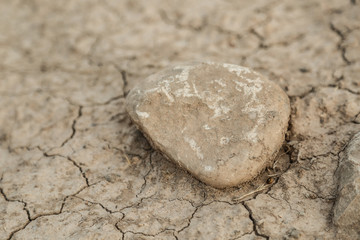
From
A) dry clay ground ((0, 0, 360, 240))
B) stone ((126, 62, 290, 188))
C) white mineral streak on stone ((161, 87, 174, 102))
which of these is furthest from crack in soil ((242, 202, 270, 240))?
white mineral streak on stone ((161, 87, 174, 102))

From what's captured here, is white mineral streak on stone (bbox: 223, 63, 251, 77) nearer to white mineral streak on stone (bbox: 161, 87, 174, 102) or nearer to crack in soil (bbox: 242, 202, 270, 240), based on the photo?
white mineral streak on stone (bbox: 161, 87, 174, 102)

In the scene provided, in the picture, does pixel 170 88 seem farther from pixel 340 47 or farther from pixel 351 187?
pixel 340 47

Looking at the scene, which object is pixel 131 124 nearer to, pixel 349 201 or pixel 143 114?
pixel 143 114

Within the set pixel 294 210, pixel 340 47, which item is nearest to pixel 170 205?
pixel 294 210

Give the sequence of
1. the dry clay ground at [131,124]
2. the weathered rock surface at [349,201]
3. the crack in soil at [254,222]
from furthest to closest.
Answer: the dry clay ground at [131,124] → the crack in soil at [254,222] → the weathered rock surface at [349,201]

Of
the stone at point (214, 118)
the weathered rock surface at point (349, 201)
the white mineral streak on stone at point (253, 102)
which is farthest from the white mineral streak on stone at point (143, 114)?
the weathered rock surface at point (349, 201)

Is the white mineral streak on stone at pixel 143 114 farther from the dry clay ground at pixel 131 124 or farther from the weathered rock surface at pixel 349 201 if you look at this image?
the weathered rock surface at pixel 349 201

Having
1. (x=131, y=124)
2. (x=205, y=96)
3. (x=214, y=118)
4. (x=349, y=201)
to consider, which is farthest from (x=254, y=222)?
(x=131, y=124)
